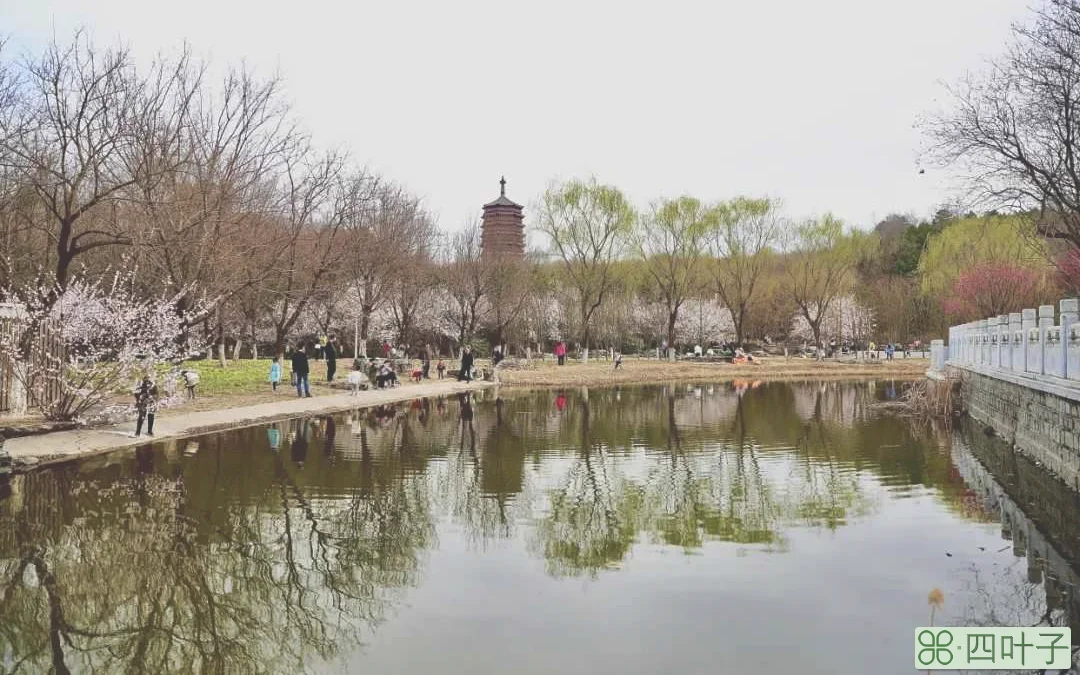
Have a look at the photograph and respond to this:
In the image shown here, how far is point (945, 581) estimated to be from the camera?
25.5ft

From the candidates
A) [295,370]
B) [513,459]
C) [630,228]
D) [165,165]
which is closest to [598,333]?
[630,228]

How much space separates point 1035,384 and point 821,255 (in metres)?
39.6

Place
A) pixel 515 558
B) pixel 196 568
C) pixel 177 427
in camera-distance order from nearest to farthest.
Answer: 1. pixel 196 568
2. pixel 515 558
3. pixel 177 427

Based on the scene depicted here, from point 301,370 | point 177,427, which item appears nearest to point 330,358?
point 301,370

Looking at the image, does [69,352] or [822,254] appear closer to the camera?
[69,352]

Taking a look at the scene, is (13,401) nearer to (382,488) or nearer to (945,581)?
(382,488)

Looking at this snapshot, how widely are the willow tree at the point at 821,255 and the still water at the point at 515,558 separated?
37.5m

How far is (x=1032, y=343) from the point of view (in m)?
14.9

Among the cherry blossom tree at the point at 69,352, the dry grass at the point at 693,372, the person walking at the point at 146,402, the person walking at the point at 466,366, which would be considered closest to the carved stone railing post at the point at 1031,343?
the person walking at the point at 146,402

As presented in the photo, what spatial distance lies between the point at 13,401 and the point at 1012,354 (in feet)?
66.1

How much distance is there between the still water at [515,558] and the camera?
20.0ft

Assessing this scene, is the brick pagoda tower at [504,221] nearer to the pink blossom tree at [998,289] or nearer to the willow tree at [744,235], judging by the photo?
the willow tree at [744,235]

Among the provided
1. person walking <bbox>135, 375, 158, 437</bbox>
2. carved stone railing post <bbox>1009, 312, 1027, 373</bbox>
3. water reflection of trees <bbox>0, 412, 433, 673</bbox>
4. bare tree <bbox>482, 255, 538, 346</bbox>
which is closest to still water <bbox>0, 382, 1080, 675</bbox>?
water reflection of trees <bbox>0, 412, 433, 673</bbox>

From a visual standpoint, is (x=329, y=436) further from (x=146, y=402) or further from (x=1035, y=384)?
(x=1035, y=384)
